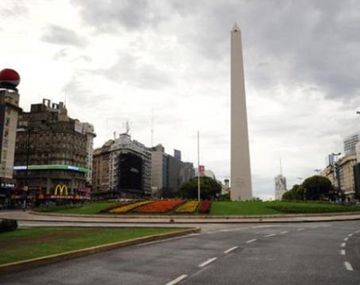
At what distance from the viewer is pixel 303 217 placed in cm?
4606

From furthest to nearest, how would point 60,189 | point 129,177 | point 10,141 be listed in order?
point 129,177 → point 60,189 → point 10,141

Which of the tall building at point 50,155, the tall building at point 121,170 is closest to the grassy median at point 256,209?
the tall building at point 50,155

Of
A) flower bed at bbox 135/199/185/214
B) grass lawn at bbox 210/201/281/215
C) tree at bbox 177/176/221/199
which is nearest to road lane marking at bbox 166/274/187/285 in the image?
grass lawn at bbox 210/201/281/215

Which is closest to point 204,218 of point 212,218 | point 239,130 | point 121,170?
point 212,218

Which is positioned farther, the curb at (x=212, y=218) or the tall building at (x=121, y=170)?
the tall building at (x=121, y=170)

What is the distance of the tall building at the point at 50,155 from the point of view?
129 m

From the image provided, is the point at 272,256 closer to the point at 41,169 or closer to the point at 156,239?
the point at 156,239

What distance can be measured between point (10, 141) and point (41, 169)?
27250 mm

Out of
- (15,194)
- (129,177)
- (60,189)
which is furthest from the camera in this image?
(129,177)

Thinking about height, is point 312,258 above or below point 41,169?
below

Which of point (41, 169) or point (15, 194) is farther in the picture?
point (41, 169)

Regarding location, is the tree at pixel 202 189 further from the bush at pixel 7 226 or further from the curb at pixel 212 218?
the bush at pixel 7 226

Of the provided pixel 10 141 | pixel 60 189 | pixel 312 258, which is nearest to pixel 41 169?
pixel 60 189

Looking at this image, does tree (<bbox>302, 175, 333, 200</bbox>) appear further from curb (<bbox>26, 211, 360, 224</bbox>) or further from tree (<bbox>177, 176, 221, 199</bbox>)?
curb (<bbox>26, 211, 360, 224</bbox>)
